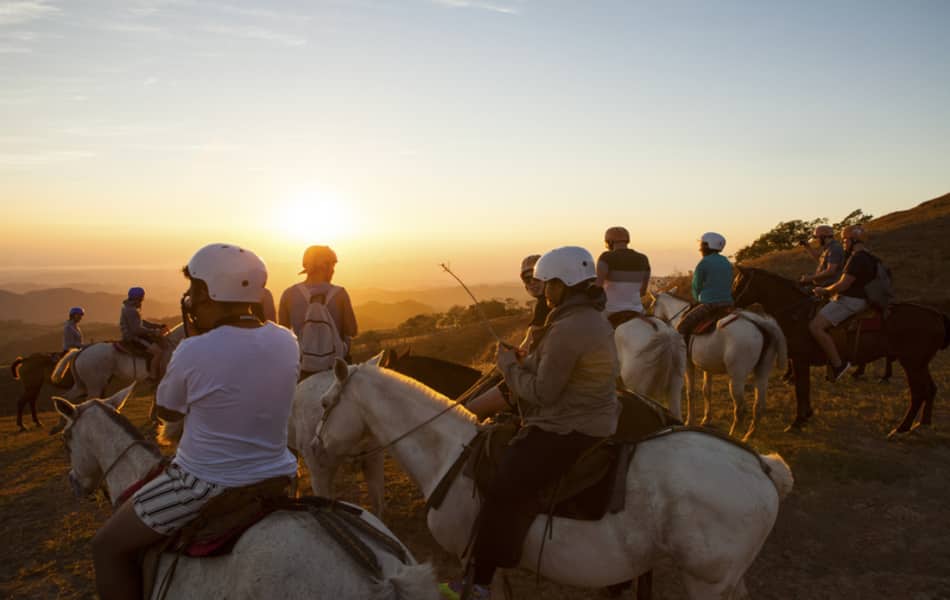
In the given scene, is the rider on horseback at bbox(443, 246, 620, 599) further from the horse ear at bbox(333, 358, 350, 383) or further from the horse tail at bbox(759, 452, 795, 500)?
the horse ear at bbox(333, 358, 350, 383)

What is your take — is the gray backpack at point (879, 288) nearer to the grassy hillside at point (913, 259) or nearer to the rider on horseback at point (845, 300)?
the rider on horseback at point (845, 300)

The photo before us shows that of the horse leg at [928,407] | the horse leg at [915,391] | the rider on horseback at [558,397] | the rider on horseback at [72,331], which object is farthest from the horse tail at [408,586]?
the rider on horseback at [72,331]

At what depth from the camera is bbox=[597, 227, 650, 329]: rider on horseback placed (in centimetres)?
855

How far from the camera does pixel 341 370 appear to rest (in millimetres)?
4898

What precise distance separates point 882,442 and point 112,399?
11.5 m

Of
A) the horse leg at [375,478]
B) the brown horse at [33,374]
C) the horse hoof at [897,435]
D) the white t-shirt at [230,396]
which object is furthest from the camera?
the brown horse at [33,374]

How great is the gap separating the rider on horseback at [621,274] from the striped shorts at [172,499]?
6649 millimetres

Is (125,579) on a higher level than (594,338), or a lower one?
lower

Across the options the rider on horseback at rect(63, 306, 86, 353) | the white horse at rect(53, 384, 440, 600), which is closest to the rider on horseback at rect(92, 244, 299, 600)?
the white horse at rect(53, 384, 440, 600)

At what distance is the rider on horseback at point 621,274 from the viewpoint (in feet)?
28.0

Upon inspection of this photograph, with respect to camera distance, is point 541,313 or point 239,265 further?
point 541,313

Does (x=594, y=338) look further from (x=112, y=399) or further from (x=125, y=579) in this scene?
(x=112, y=399)

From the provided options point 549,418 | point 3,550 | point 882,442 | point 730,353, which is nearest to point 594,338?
point 549,418

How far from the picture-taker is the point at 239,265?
305 centimetres
